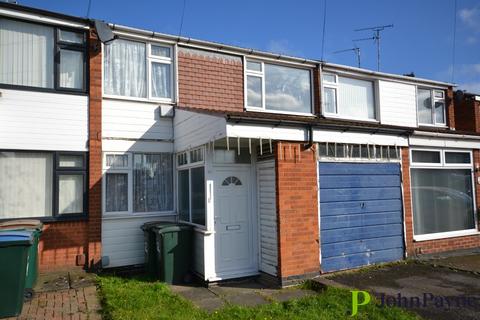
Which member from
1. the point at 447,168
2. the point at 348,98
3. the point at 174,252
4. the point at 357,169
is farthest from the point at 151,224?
the point at 348,98

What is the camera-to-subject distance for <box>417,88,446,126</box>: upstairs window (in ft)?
45.0

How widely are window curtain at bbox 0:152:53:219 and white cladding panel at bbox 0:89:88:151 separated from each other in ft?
0.83

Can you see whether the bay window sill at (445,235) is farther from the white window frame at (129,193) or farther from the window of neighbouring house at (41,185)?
the window of neighbouring house at (41,185)

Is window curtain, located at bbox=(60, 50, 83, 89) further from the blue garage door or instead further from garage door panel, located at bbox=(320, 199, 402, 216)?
garage door panel, located at bbox=(320, 199, 402, 216)

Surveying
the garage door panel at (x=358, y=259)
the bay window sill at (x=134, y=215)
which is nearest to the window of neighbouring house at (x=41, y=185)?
the bay window sill at (x=134, y=215)

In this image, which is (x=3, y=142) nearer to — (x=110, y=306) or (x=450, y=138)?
(x=110, y=306)

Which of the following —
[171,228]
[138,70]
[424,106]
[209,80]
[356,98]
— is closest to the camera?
[171,228]

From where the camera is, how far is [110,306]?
5.68 m

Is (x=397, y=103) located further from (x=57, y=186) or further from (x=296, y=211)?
(x=57, y=186)

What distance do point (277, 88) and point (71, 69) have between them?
5348 mm

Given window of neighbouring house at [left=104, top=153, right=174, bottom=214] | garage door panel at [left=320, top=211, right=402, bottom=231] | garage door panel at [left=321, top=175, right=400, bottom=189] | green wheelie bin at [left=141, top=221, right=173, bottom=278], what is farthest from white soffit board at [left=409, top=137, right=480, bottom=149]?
green wheelie bin at [left=141, top=221, right=173, bottom=278]

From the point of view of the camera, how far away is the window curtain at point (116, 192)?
8.55m

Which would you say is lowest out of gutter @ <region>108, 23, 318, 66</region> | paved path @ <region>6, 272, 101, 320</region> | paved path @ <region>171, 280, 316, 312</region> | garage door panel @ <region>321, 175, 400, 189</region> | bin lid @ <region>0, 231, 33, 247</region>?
paved path @ <region>171, 280, 316, 312</region>

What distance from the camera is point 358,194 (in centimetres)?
816
